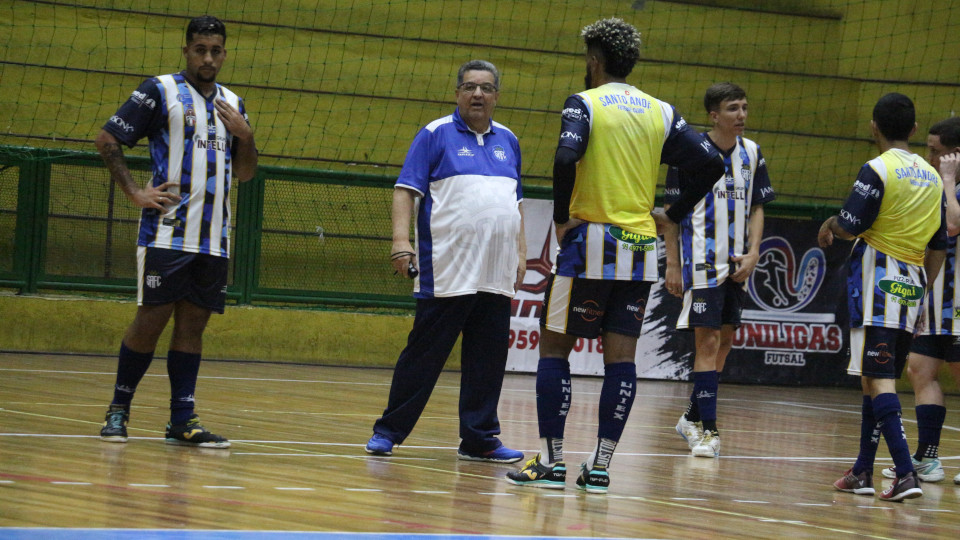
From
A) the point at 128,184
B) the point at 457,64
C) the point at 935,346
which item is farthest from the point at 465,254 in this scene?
the point at 457,64

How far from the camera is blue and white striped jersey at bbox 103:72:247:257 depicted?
5.53m

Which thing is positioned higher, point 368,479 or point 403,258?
point 403,258

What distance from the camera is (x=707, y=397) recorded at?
22.9 ft

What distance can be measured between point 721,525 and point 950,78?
1295 centimetres

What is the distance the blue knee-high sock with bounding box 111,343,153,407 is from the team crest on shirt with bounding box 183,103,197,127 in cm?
108

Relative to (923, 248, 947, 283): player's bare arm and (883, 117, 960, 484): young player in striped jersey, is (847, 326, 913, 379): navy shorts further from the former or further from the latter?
(883, 117, 960, 484): young player in striped jersey

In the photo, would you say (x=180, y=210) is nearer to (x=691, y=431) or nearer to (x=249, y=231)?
(x=691, y=431)

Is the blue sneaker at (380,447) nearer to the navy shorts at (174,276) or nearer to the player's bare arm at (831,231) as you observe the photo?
the navy shorts at (174,276)

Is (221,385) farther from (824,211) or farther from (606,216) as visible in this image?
(824,211)

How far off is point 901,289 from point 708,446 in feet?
5.02

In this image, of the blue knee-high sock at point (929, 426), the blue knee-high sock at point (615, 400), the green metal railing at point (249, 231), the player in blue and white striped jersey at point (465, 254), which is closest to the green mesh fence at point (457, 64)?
the green metal railing at point (249, 231)

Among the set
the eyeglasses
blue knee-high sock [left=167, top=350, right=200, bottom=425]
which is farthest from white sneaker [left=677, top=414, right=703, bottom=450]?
blue knee-high sock [left=167, top=350, right=200, bottom=425]

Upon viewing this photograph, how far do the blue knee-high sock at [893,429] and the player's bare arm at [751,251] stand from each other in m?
1.75

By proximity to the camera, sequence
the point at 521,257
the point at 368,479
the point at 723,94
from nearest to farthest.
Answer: the point at 368,479 → the point at 521,257 → the point at 723,94
